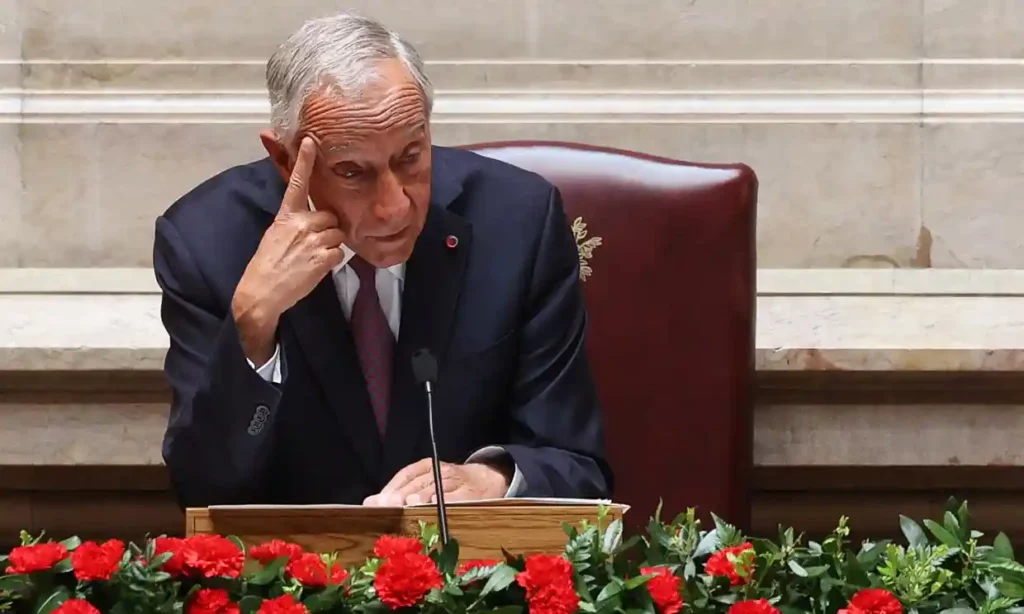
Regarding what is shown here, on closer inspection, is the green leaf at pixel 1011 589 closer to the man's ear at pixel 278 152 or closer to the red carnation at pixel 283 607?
the red carnation at pixel 283 607

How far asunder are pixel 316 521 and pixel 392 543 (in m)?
0.16

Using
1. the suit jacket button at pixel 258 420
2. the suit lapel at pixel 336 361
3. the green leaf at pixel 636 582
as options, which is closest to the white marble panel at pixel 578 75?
the suit lapel at pixel 336 361

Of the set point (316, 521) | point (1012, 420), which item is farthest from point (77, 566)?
point (1012, 420)

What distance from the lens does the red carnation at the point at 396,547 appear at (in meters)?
1.20

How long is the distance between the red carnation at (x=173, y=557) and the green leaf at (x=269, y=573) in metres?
0.06

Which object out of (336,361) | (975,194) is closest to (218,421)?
(336,361)

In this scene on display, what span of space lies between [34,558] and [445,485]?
0.65 meters

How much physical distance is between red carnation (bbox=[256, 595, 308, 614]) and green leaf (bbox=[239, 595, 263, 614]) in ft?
0.08

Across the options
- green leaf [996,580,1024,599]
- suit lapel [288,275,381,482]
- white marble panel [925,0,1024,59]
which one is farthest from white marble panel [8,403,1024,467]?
green leaf [996,580,1024,599]

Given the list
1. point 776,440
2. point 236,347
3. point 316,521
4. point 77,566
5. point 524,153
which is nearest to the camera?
point 77,566

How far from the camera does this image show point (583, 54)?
291 cm

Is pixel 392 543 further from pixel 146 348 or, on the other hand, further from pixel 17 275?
pixel 17 275

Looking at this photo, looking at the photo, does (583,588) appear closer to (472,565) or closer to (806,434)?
(472,565)

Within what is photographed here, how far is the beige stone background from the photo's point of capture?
2.79m
